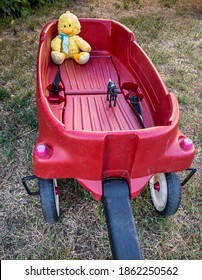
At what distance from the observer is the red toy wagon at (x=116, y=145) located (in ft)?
4.45

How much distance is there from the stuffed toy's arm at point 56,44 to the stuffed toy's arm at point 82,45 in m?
0.13

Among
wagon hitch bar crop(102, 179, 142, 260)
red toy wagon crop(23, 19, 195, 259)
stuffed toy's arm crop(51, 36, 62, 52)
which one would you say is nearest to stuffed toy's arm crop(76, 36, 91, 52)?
stuffed toy's arm crop(51, 36, 62, 52)

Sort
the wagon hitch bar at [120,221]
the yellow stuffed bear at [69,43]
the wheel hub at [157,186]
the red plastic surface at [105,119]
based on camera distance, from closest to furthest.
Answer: the wagon hitch bar at [120,221] < the red plastic surface at [105,119] < the wheel hub at [157,186] < the yellow stuffed bear at [69,43]

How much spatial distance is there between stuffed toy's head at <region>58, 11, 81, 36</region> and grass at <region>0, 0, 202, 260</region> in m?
0.48

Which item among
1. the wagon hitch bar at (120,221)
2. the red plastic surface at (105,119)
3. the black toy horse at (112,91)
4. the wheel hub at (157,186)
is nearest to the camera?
the wagon hitch bar at (120,221)

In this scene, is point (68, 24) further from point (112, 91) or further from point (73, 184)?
point (73, 184)

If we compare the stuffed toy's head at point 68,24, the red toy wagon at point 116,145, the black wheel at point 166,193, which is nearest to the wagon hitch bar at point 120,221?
the red toy wagon at point 116,145

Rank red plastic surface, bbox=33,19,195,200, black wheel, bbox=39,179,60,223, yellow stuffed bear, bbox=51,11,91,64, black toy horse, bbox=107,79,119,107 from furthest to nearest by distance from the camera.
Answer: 1. yellow stuffed bear, bbox=51,11,91,64
2. black toy horse, bbox=107,79,119,107
3. black wheel, bbox=39,179,60,223
4. red plastic surface, bbox=33,19,195,200

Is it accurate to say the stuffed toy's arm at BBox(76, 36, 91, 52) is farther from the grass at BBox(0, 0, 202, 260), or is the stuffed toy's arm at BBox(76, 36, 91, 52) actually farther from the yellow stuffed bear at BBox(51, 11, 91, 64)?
the grass at BBox(0, 0, 202, 260)

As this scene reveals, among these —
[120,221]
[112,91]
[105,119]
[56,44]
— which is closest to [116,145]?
[120,221]

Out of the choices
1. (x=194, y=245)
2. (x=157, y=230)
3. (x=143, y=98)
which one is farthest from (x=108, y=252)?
(x=143, y=98)

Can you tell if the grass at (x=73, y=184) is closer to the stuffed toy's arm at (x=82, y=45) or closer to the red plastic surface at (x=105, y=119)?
the red plastic surface at (x=105, y=119)

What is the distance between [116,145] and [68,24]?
1325 millimetres

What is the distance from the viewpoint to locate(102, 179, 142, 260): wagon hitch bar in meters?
1.28
